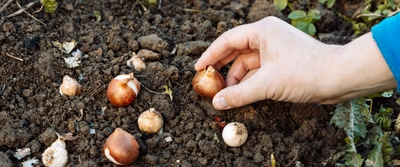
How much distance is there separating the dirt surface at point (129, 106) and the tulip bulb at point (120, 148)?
2.9 inches

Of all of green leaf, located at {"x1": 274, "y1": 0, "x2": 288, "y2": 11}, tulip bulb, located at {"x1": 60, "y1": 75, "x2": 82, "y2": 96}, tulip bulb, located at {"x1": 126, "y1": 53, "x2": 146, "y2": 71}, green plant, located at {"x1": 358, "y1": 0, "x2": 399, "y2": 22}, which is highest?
green plant, located at {"x1": 358, "y1": 0, "x2": 399, "y2": 22}

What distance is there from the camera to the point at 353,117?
249 cm

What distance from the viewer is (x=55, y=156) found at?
2262 mm

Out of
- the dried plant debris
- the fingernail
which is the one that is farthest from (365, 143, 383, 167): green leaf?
the dried plant debris

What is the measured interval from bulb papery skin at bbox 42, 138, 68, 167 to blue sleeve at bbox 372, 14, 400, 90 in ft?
4.86

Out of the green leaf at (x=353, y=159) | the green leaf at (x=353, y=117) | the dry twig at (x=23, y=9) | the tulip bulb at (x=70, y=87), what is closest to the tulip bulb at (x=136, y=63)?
the tulip bulb at (x=70, y=87)

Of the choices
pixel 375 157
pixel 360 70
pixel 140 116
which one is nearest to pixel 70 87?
pixel 140 116

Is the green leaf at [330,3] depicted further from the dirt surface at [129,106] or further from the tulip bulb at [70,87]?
the tulip bulb at [70,87]

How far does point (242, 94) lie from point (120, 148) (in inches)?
23.9

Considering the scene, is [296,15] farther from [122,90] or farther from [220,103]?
[122,90]

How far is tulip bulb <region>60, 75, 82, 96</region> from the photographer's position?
2.56m


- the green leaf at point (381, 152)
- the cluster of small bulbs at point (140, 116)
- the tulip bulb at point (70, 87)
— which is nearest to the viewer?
the cluster of small bulbs at point (140, 116)

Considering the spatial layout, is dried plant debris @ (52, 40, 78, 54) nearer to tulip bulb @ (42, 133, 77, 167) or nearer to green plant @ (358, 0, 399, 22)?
tulip bulb @ (42, 133, 77, 167)

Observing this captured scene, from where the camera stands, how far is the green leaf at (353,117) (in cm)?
246
